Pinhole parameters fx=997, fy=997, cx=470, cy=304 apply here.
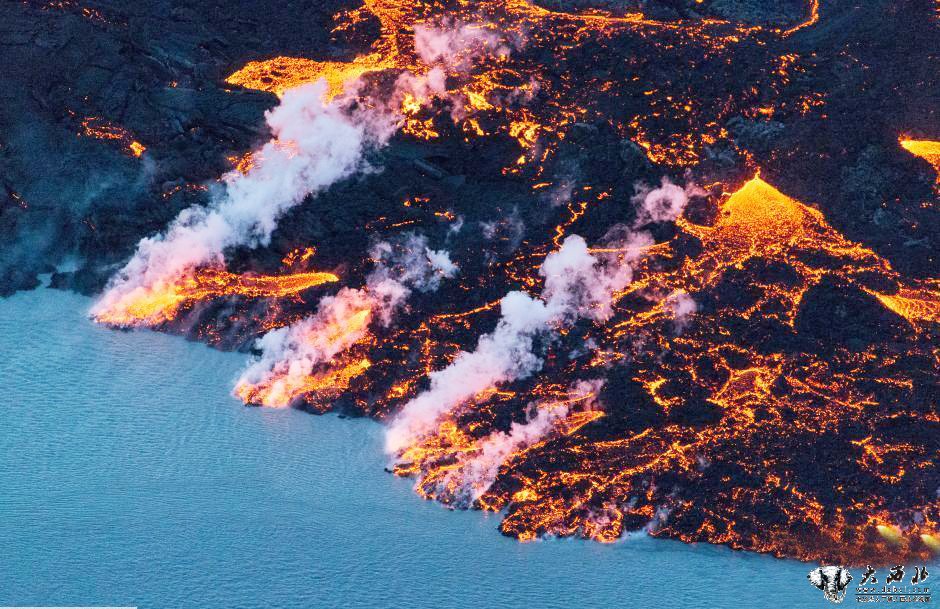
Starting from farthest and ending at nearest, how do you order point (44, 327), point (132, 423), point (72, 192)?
point (72, 192) → point (44, 327) → point (132, 423)

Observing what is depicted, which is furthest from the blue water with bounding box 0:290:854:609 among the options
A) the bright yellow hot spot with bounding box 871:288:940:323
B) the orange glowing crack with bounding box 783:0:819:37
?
the orange glowing crack with bounding box 783:0:819:37

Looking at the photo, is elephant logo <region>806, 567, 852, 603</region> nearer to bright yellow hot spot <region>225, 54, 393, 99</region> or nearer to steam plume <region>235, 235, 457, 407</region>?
steam plume <region>235, 235, 457, 407</region>

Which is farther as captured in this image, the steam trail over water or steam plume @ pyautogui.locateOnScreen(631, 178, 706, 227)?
the steam trail over water

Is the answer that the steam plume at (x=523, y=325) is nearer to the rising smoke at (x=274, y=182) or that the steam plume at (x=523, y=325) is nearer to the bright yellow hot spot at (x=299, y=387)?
the bright yellow hot spot at (x=299, y=387)

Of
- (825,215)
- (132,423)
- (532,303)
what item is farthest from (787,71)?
(132,423)

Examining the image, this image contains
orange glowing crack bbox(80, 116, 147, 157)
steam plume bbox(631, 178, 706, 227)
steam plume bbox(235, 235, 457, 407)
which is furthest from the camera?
orange glowing crack bbox(80, 116, 147, 157)

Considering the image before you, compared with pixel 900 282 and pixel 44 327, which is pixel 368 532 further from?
pixel 900 282
